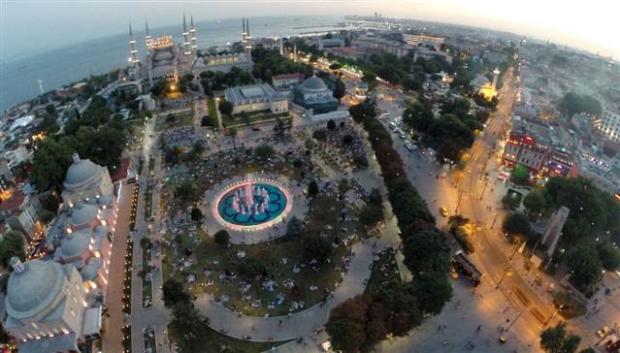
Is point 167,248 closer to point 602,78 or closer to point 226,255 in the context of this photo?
point 226,255

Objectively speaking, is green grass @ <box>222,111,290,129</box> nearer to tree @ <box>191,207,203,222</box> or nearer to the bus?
tree @ <box>191,207,203,222</box>

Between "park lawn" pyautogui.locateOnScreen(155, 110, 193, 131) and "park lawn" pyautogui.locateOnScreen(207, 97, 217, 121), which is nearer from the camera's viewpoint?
"park lawn" pyautogui.locateOnScreen(155, 110, 193, 131)

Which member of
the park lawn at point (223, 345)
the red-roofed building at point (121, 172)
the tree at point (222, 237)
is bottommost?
the park lawn at point (223, 345)

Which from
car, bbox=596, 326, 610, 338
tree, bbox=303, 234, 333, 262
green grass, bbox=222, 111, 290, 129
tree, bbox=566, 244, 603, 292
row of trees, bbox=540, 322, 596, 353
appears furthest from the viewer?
green grass, bbox=222, 111, 290, 129

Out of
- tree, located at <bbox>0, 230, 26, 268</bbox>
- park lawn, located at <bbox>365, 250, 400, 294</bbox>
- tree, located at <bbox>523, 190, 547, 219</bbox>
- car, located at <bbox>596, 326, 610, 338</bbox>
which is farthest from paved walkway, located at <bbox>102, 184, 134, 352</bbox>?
tree, located at <bbox>523, 190, 547, 219</bbox>

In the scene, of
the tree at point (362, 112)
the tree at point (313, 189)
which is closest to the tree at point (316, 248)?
the tree at point (313, 189)

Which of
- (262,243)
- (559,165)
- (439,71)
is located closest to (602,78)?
(439,71)

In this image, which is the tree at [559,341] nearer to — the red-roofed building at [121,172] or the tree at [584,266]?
the tree at [584,266]

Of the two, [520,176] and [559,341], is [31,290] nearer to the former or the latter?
[559,341]
